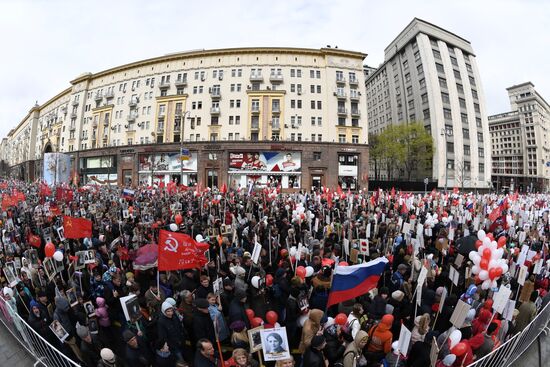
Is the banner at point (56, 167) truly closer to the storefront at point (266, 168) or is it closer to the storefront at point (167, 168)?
the storefront at point (167, 168)

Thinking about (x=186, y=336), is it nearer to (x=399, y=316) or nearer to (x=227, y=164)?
(x=399, y=316)

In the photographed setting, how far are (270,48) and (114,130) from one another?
2998cm

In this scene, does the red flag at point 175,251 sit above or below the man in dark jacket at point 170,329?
above

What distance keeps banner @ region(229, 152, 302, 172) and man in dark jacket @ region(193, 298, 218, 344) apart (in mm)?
37485

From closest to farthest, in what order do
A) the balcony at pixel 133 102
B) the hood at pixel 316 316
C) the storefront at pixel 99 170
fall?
the hood at pixel 316 316 → the balcony at pixel 133 102 → the storefront at pixel 99 170

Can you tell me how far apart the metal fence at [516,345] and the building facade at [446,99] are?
162 ft

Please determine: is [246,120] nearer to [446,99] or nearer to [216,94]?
[216,94]

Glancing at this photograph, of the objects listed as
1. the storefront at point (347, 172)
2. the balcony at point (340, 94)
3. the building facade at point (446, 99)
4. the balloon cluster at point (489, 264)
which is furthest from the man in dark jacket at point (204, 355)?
the building facade at point (446, 99)

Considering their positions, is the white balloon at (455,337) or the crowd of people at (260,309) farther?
the crowd of people at (260,309)

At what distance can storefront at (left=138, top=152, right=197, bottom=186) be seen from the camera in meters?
44.7

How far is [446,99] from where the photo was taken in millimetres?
52406

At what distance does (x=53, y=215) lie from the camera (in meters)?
13.2

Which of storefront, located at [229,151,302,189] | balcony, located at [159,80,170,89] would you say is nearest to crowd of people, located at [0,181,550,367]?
storefront, located at [229,151,302,189]

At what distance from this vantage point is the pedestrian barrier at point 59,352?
4538mm
